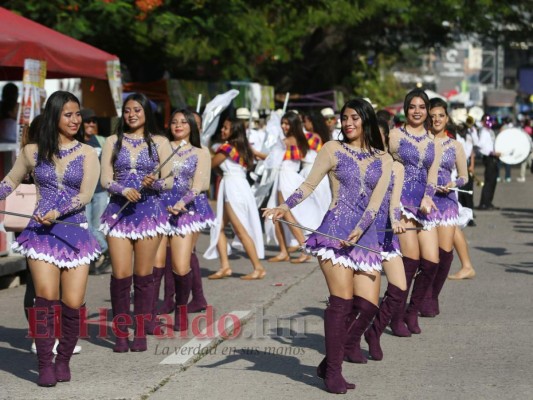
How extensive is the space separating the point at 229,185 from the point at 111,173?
4655mm

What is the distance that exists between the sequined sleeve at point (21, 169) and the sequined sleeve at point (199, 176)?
239cm

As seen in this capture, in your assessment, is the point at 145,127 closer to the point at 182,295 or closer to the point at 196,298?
the point at 182,295

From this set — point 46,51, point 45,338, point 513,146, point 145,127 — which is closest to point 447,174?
point 145,127

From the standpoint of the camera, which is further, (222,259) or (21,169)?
(222,259)

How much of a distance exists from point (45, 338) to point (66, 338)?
A: 173mm

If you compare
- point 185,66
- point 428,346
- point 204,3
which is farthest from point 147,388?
point 185,66

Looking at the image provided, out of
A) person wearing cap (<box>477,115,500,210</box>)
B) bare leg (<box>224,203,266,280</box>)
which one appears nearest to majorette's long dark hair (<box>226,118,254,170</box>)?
bare leg (<box>224,203,266,280</box>)

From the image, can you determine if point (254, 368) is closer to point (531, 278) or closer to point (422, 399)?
point (422, 399)

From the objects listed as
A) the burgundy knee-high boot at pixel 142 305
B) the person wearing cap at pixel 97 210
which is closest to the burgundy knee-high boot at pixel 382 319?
the burgundy knee-high boot at pixel 142 305

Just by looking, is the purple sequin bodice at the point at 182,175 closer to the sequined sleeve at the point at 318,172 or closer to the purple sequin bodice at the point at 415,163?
the purple sequin bodice at the point at 415,163

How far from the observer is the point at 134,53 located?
25.5 meters

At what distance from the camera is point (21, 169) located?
24.7ft

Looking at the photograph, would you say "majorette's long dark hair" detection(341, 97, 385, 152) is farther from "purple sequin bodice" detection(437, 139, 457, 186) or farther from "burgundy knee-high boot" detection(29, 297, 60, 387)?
"purple sequin bodice" detection(437, 139, 457, 186)

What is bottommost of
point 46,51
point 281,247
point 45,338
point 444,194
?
point 281,247
